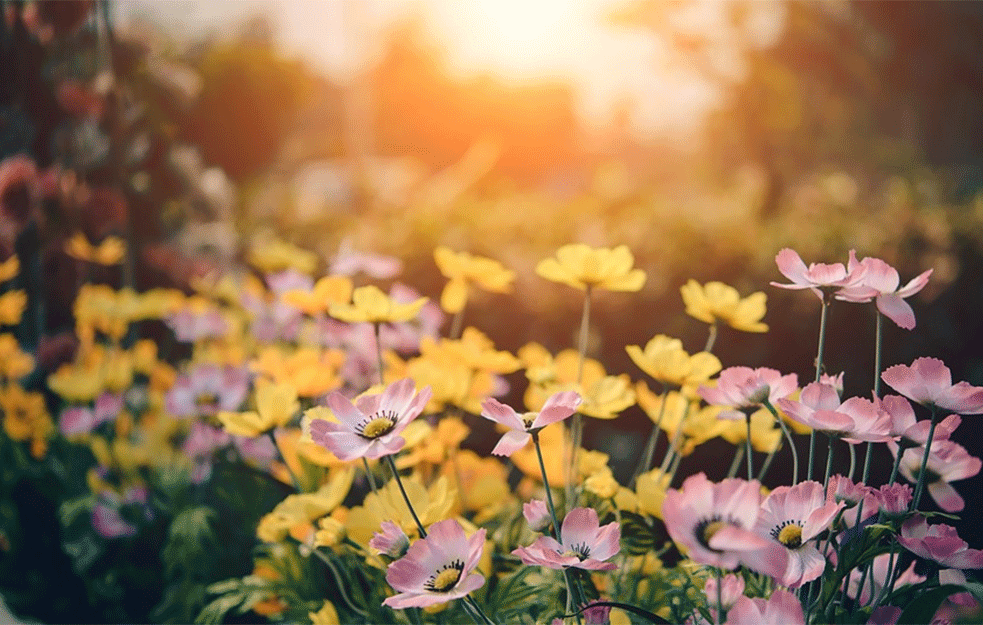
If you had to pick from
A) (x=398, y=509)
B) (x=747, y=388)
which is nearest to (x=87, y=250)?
(x=398, y=509)

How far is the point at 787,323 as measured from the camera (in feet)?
7.52

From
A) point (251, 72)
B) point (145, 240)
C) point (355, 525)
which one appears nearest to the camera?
point (355, 525)

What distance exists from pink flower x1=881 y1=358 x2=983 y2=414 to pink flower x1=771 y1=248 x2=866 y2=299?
93mm

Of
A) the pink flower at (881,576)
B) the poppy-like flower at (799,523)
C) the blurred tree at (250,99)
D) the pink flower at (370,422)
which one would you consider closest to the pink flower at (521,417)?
the pink flower at (370,422)

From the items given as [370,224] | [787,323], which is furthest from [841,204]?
[370,224]

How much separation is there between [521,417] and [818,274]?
319mm

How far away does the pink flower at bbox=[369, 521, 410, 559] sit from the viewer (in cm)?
74

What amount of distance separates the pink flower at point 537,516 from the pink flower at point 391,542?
0.40 ft

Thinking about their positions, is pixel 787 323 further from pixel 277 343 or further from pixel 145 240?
pixel 145 240

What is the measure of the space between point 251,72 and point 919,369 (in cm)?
1268

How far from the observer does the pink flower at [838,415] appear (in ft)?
2.13

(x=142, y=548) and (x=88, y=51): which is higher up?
(x=88, y=51)

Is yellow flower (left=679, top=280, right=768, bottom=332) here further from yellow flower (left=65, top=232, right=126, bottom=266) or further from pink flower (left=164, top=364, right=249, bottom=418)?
yellow flower (left=65, top=232, right=126, bottom=266)

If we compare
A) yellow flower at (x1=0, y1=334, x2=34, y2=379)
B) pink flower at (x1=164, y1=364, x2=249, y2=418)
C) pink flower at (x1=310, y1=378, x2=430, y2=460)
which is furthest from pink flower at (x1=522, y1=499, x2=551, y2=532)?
yellow flower at (x1=0, y1=334, x2=34, y2=379)
